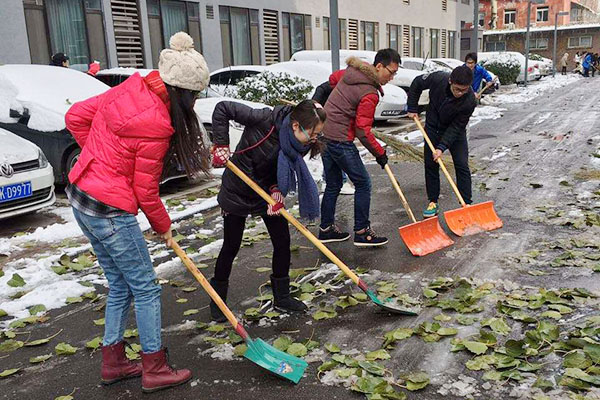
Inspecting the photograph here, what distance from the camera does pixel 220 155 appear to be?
3.94m

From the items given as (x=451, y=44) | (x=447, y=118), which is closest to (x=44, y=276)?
(x=447, y=118)

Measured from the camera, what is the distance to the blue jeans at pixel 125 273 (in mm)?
3145

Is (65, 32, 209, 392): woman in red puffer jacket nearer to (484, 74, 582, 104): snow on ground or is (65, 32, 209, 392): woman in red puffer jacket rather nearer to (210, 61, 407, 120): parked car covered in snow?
(210, 61, 407, 120): parked car covered in snow

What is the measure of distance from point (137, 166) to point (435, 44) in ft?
129

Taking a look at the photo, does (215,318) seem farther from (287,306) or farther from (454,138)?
(454,138)

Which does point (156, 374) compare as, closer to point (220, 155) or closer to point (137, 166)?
point (137, 166)

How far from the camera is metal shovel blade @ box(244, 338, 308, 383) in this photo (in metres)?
3.37

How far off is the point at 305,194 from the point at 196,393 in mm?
1511

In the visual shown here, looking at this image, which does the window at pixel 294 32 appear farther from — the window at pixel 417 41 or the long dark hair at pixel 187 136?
the long dark hair at pixel 187 136

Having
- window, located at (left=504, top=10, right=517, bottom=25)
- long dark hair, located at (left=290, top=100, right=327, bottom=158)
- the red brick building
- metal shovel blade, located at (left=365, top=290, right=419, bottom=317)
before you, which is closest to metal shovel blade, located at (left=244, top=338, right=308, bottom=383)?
metal shovel blade, located at (left=365, top=290, right=419, bottom=317)

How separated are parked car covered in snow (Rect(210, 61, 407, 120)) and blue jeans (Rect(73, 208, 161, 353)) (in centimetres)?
992

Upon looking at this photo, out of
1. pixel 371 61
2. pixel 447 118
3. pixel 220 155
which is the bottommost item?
pixel 447 118

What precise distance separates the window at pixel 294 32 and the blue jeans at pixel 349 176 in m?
17.5

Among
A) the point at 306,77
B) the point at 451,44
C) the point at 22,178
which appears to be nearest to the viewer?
the point at 22,178
